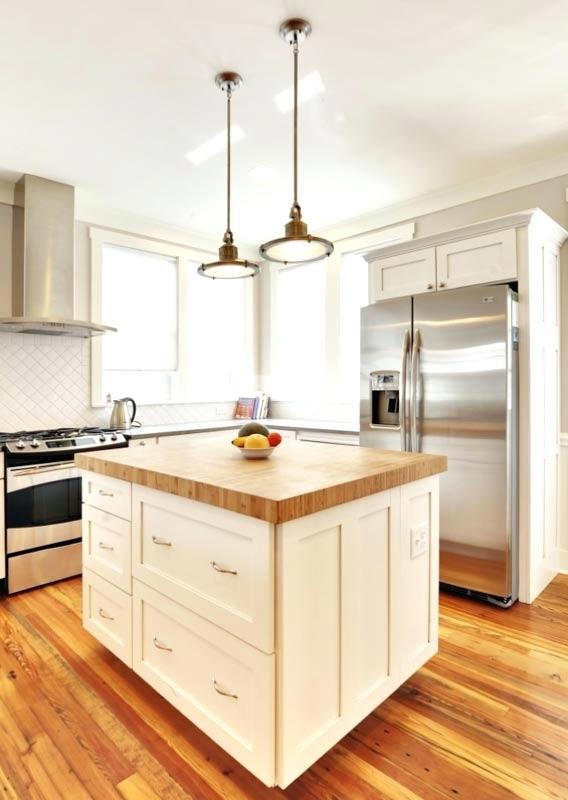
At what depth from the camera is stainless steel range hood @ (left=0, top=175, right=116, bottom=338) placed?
3391 mm

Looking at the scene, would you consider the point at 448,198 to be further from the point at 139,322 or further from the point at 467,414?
the point at 139,322

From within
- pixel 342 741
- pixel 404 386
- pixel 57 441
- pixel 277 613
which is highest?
pixel 404 386

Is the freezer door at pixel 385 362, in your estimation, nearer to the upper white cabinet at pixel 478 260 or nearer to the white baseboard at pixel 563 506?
the upper white cabinet at pixel 478 260

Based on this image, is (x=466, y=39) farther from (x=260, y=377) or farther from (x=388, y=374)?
(x=260, y=377)

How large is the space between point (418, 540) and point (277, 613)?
80 centimetres

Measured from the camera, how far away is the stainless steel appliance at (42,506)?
2965 mm

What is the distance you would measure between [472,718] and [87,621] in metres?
1.71

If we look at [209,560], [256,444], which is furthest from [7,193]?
[209,560]

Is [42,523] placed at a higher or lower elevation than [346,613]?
lower

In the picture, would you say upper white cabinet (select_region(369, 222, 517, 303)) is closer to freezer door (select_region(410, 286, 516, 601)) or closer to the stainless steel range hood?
freezer door (select_region(410, 286, 516, 601))

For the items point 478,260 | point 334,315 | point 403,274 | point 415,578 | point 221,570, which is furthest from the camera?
point 334,315

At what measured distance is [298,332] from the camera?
4969mm

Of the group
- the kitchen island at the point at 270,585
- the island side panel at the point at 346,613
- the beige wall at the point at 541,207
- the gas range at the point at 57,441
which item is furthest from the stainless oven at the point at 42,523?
the beige wall at the point at 541,207

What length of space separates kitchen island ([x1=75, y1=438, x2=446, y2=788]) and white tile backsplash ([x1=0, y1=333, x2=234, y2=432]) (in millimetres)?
1833
